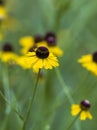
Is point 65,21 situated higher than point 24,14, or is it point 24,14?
point 65,21

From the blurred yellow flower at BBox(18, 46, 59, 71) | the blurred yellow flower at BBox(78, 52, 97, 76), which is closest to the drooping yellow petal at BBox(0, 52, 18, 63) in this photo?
the blurred yellow flower at BBox(78, 52, 97, 76)

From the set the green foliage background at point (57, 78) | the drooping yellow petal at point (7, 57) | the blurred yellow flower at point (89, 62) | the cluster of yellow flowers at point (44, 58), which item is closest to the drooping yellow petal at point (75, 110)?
the cluster of yellow flowers at point (44, 58)

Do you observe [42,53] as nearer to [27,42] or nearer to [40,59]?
[40,59]

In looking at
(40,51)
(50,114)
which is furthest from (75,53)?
(40,51)

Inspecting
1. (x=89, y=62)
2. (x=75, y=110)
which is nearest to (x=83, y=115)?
(x=75, y=110)

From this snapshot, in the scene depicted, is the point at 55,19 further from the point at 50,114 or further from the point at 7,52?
the point at 50,114

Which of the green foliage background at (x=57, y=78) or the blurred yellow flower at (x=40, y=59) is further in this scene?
the green foliage background at (x=57, y=78)

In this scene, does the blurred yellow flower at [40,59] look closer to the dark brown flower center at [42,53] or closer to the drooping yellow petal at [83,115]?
the dark brown flower center at [42,53]

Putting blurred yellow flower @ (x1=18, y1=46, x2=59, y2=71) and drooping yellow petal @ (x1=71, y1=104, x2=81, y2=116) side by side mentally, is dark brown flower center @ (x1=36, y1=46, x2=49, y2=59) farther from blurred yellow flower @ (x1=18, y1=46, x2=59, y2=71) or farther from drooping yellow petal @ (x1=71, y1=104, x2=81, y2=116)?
drooping yellow petal @ (x1=71, y1=104, x2=81, y2=116)
